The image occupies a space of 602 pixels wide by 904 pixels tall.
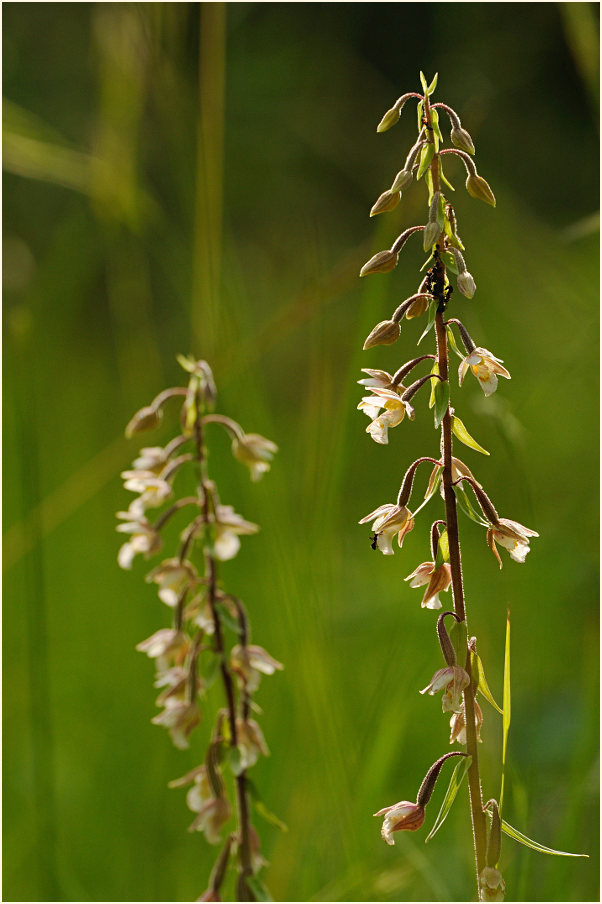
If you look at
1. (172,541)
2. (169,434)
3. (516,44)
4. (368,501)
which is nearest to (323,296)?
(169,434)

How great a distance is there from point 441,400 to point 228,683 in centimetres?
24

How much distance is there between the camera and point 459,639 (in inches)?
21.7

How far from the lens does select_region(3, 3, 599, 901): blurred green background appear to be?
2.99 feet

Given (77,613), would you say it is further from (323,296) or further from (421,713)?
(323,296)

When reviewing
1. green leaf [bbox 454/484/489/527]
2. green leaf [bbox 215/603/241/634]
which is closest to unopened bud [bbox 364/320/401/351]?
green leaf [bbox 454/484/489/527]

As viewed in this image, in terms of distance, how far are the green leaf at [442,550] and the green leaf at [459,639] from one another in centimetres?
6

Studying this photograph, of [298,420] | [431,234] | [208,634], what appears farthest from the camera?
[298,420]

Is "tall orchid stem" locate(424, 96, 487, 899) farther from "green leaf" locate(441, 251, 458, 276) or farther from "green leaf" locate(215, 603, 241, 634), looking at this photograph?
"green leaf" locate(215, 603, 241, 634)

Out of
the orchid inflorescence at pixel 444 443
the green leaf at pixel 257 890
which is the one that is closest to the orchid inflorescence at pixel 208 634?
the green leaf at pixel 257 890

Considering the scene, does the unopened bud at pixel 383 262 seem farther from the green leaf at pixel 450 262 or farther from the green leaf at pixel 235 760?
the green leaf at pixel 235 760

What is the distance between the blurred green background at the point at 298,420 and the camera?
91 cm

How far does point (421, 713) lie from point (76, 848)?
60 centimetres

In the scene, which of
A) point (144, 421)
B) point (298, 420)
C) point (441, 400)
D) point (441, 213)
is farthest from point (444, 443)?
point (298, 420)

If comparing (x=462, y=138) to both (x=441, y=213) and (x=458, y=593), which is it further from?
→ (x=458, y=593)
